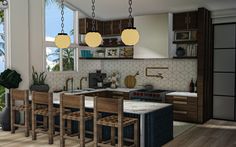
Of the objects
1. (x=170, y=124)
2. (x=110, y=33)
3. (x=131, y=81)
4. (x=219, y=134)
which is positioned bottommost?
(x=219, y=134)

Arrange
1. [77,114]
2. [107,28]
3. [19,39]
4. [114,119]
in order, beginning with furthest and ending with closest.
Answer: [107,28] < [19,39] < [77,114] < [114,119]

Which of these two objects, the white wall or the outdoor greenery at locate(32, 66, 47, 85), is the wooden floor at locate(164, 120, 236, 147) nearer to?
the outdoor greenery at locate(32, 66, 47, 85)

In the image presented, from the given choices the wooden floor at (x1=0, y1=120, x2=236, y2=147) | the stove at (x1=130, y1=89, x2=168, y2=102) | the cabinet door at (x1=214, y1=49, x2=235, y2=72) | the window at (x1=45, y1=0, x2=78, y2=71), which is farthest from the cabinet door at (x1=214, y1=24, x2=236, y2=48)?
the window at (x1=45, y1=0, x2=78, y2=71)

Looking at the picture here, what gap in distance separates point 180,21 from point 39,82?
350cm

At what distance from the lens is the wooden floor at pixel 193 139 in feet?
15.3

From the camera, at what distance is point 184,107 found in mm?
6188

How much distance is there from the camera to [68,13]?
7023mm

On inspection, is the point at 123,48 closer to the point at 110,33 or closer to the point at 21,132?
the point at 110,33

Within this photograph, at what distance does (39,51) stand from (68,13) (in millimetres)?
1405

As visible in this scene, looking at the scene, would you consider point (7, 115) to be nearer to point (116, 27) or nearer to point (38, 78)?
point (38, 78)

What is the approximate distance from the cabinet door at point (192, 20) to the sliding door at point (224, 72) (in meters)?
0.76

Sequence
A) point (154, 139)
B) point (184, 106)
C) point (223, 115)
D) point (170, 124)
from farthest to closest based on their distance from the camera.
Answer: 1. point (223, 115)
2. point (184, 106)
3. point (170, 124)
4. point (154, 139)

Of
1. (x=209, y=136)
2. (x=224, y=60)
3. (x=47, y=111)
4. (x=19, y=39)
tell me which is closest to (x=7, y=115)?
(x=47, y=111)

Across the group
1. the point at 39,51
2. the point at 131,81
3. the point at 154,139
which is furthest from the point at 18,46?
the point at 154,139
